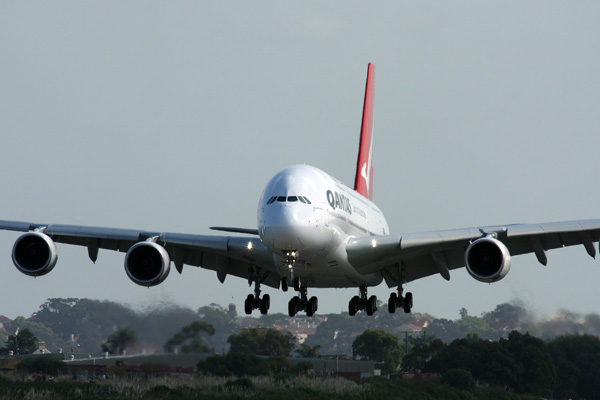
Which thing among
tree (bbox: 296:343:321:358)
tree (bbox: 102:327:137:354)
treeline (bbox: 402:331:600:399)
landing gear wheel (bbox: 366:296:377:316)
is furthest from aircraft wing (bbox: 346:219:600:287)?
tree (bbox: 296:343:321:358)

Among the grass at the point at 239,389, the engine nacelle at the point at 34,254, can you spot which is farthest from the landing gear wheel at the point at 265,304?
the engine nacelle at the point at 34,254

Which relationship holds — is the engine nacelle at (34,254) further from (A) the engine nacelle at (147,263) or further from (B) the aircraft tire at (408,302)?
(B) the aircraft tire at (408,302)

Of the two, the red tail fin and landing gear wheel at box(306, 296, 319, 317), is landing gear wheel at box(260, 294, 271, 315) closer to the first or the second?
landing gear wheel at box(306, 296, 319, 317)

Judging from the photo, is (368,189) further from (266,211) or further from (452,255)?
(266,211)

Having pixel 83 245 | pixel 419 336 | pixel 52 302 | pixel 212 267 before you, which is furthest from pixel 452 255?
pixel 419 336

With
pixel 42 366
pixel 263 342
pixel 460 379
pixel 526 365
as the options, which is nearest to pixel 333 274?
pixel 42 366
